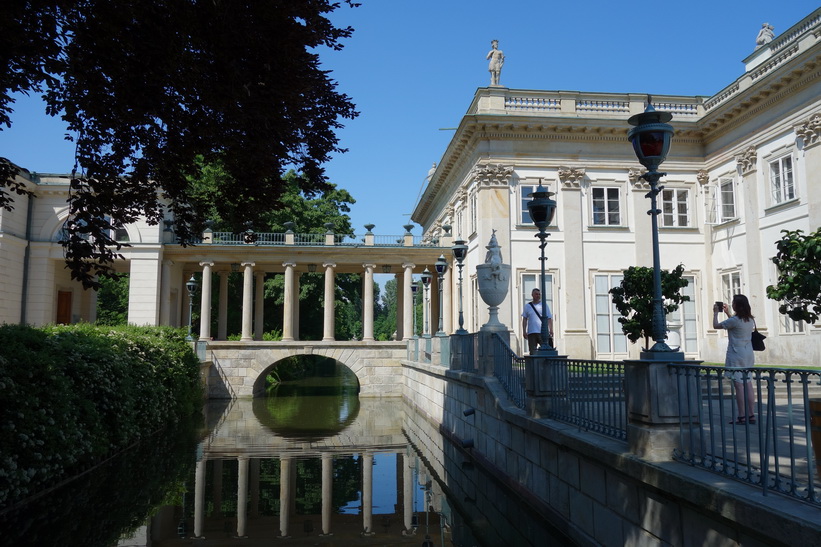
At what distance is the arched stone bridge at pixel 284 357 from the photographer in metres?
29.2

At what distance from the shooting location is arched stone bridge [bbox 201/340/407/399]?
95.9 feet

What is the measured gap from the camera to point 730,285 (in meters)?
24.2

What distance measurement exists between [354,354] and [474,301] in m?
6.58

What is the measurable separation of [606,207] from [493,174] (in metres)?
5.00

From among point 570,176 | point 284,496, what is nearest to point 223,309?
point 570,176

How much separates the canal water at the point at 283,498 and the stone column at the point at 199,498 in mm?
20

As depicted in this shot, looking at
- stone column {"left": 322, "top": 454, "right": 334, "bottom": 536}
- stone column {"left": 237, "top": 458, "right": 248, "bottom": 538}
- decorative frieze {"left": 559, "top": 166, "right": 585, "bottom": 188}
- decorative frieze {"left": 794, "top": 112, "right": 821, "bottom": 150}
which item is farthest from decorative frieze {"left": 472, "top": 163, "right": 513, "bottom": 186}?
stone column {"left": 237, "top": 458, "right": 248, "bottom": 538}

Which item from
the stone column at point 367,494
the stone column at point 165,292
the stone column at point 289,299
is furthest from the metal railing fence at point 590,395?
the stone column at point 165,292

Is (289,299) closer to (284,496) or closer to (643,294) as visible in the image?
(643,294)

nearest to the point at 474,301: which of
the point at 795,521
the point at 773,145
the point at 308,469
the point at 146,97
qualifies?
the point at 773,145

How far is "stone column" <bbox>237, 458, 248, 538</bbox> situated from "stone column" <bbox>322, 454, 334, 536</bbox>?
1.15m

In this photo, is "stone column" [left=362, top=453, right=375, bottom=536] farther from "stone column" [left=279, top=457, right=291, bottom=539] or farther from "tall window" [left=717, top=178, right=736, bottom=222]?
"tall window" [left=717, top=178, right=736, bottom=222]

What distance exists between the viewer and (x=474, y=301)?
27.3m

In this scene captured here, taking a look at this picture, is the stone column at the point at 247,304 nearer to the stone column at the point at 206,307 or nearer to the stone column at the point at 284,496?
the stone column at the point at 206,307
